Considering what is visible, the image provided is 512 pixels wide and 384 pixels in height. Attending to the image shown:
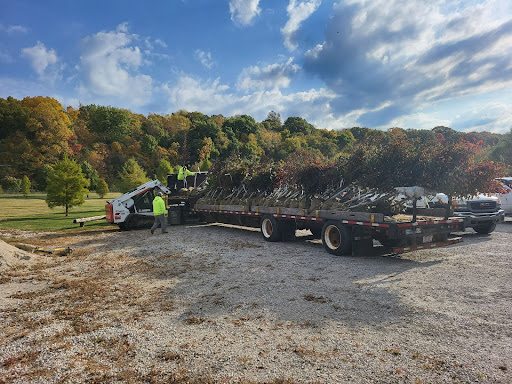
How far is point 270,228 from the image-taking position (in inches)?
466

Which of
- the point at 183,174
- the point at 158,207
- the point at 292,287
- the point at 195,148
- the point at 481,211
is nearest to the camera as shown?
the point at 292,287

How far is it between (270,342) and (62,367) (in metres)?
2.23

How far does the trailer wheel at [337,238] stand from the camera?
8719 millimetres

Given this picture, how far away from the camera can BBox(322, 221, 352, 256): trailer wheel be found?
8.72 metres

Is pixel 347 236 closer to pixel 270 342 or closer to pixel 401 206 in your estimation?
pixel 401 206

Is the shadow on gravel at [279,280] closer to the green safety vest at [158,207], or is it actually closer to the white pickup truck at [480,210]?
the white pickup truck at [480,210]

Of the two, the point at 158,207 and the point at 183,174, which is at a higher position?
the point at 183,174

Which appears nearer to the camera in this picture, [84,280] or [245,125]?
[84,280]

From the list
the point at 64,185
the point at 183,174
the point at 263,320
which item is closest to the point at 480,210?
the point at 263,320

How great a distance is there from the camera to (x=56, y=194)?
2241cm

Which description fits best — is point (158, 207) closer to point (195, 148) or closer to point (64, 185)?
point (64, 185)

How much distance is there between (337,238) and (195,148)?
68.3 m

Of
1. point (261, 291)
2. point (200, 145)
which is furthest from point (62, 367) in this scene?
point (200, 145)

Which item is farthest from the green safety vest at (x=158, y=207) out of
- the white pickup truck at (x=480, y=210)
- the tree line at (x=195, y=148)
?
the white pickup truck at (x=480, y=210)
